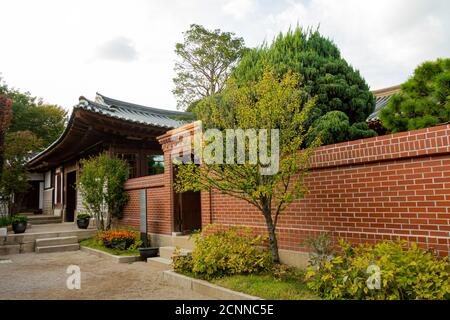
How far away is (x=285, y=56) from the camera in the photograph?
619 centimetres

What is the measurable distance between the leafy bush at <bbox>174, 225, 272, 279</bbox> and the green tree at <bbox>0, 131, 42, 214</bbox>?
862 cm

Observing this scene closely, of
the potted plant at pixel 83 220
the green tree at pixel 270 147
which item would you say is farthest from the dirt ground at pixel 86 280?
the potted plant at pixel 83 220

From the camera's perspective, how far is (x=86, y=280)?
590 cm

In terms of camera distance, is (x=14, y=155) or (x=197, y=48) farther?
(x=197, y=48)

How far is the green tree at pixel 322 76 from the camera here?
18.7 ft

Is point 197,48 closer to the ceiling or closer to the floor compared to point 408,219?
closer to the ceiling

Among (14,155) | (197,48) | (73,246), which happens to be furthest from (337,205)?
(14,155)

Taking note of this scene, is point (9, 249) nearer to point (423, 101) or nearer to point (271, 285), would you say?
point (271, 285)

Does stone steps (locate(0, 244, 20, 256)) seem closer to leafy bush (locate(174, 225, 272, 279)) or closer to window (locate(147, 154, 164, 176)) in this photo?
window (locate(147, 154, 164, 176))

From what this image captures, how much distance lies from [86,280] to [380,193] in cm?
483

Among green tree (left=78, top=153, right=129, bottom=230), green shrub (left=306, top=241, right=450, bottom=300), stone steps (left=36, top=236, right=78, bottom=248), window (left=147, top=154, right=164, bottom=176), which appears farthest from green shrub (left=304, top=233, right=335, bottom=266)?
stone steps (left=36, top=236, right=78, bottom=248)

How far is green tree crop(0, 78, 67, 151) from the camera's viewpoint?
24.6 metres

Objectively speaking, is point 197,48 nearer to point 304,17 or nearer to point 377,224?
point 304,17
